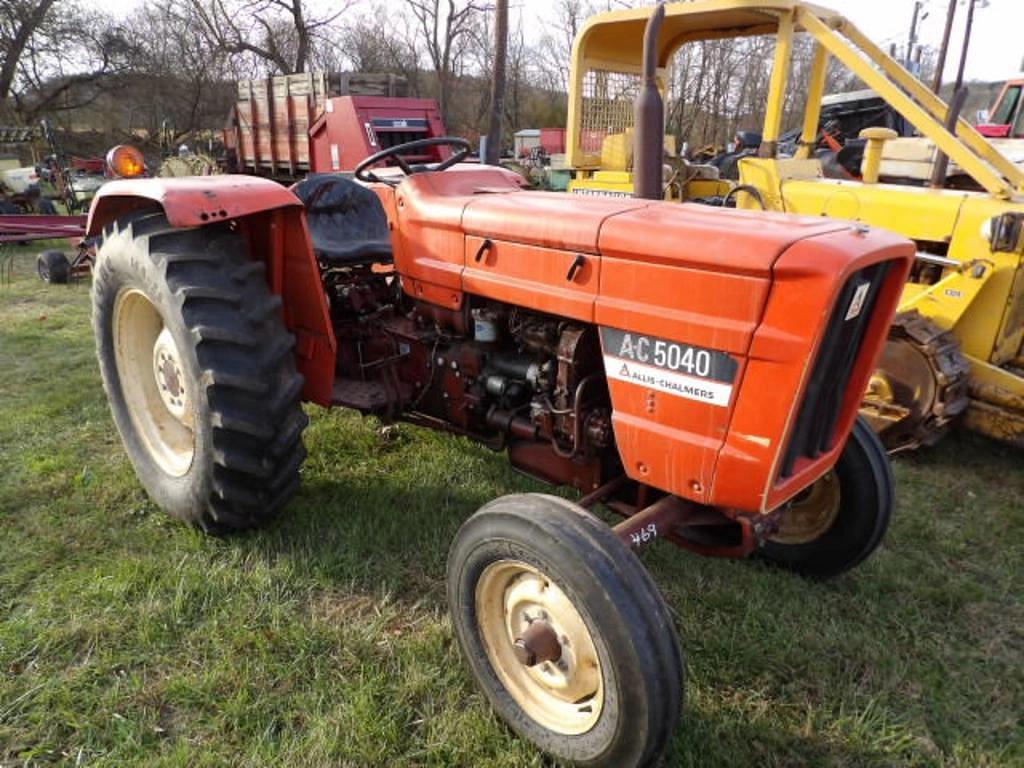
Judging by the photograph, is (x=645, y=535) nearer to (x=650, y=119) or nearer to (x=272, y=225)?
(x=650, y=119)

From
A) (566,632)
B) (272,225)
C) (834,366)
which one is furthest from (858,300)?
(272,225)

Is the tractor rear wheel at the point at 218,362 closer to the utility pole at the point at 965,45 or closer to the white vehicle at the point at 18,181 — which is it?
the utility pole at the point at 965,45

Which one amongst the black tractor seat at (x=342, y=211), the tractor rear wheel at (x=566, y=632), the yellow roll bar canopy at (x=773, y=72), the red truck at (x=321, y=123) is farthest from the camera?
the red truck at (x=321, y=123)

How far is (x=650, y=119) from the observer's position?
206 cm

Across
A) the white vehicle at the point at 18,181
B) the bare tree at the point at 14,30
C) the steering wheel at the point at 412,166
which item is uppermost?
the bare tree at the point at 14,30

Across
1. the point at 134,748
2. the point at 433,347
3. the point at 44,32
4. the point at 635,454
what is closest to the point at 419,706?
the point at 134,748

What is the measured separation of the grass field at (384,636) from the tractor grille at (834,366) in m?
0.70

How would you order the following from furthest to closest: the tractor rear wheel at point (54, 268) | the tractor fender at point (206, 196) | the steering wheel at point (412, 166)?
the tractor rear wheel at point (54, 268), the steering wheel at point (412, 166), the tractor fender at point (206, 196)

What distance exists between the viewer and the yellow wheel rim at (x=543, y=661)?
5.74 ft

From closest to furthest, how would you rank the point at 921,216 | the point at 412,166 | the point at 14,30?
1. the point at 412,166
2. the point at 921,216
3. the point at 14,30

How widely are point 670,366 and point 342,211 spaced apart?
189cm

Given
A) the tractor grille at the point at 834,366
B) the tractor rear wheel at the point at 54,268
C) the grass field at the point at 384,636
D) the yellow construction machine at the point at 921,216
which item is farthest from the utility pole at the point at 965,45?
the tractor rear wheel at the point at 54,268

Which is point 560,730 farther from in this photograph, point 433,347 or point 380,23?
point 380,23

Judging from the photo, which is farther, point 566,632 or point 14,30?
point 14,30
